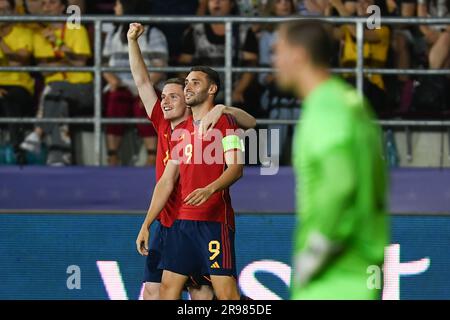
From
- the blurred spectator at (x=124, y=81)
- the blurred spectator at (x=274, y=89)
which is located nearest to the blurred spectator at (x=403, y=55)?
the blurred spectator at (x=274, y=89)

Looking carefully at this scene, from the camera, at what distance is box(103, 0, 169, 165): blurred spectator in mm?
10938

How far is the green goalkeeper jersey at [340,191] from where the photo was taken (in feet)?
15.1

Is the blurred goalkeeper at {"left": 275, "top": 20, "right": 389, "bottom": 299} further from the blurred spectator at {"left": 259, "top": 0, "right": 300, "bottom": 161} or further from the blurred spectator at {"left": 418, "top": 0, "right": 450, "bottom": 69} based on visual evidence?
the blurred spectator at {"left": 418, "top": 0, "right": 450, "bottom": 69}

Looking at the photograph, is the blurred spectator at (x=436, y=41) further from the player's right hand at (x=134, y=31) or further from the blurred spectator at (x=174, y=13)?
the player's right hand at (x=134, y=31)

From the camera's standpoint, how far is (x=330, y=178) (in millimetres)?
4582

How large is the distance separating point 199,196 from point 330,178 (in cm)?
340

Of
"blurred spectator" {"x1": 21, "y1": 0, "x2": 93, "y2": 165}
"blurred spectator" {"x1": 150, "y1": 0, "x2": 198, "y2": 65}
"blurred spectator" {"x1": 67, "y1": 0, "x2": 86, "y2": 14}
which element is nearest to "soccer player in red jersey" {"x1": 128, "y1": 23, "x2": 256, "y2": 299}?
"blurred spectator" {"x1": 21, "y1": 0, "x2": 93, "y2": 165}

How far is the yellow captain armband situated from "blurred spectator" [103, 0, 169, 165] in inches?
103

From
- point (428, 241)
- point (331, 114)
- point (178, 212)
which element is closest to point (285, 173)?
point (428, 241)

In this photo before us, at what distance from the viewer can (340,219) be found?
4660mm

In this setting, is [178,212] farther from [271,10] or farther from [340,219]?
[340,219]

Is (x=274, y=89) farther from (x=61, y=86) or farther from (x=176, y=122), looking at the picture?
(x=176, y=122)
